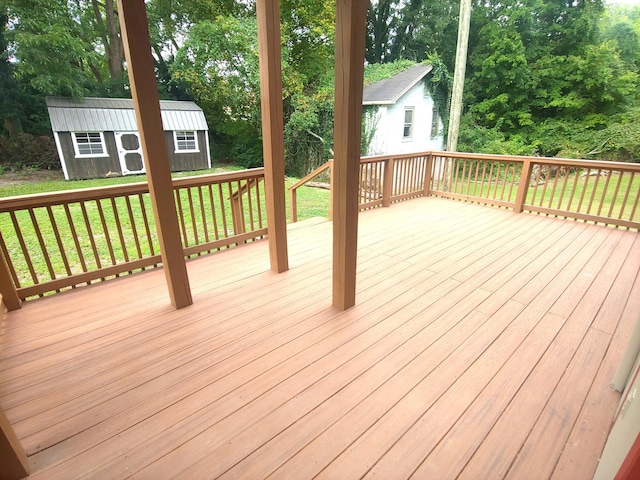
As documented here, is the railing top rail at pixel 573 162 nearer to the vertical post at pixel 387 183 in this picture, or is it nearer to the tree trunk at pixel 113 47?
the vertical post at pixel 387 183

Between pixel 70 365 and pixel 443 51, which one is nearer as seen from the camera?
pixel 70 365

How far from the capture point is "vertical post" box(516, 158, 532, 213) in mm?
4672

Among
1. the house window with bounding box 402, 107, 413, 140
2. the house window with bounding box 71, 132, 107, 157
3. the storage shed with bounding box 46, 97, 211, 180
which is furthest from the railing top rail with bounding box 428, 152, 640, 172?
the house window with bounding box 71, 132, 107, 157

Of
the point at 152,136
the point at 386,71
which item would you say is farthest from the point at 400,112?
the point at 152,136

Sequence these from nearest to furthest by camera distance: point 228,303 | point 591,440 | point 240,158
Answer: point 591,440 < point 228,303 < point 240,158

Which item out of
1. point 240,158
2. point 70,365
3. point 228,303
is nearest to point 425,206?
point 228,303

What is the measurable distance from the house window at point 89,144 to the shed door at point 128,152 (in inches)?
15.8

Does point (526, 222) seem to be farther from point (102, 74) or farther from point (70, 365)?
point (102, 74)

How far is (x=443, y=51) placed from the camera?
1406cm

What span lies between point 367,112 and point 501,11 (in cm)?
680

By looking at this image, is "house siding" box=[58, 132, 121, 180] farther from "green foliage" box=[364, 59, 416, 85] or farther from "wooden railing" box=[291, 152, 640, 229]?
"green foliage" box=[364, 59, 416, 85]

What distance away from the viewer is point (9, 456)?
45.6 inches

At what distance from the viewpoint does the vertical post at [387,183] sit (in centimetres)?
496

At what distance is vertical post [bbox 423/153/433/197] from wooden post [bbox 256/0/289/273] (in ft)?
12.6
